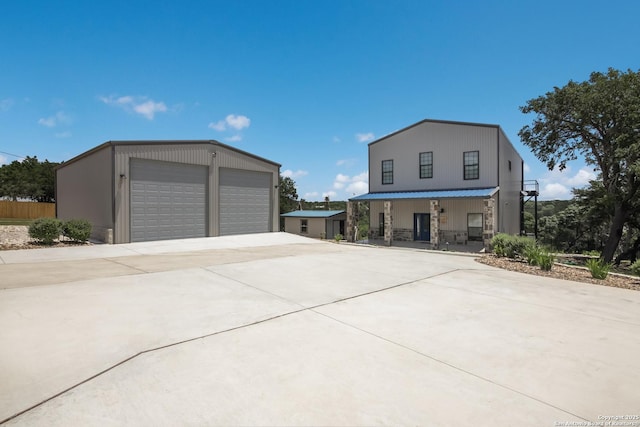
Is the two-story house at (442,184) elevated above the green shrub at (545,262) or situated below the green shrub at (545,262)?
above

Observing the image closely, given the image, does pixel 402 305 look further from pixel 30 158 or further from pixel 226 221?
pixel 30 158

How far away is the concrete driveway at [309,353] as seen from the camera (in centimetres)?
278

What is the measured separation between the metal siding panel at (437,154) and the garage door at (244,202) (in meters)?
8.31

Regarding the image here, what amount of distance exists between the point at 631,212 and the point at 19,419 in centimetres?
2761

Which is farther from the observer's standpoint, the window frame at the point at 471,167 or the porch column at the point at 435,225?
the window frame at the point at 471,167

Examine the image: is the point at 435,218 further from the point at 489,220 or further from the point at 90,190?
the point at 90,190

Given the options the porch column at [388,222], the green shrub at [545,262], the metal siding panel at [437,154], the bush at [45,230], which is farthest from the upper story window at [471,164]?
the bush at [45,230]

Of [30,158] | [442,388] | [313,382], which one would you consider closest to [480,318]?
[442,388]

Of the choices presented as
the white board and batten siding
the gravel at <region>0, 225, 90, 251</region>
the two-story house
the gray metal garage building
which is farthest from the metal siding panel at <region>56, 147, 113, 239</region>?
the two-story house

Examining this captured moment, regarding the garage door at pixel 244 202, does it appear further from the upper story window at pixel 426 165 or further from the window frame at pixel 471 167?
the window frame at pixel 471 167

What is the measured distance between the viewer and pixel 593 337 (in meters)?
4.61

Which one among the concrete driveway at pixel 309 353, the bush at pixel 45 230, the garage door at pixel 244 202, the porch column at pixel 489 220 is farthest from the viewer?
the garage door at pixel 244 202

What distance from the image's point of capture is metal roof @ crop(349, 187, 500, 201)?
18.9 m

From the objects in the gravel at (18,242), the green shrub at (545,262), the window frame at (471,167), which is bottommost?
the green shrub at (545,262)
